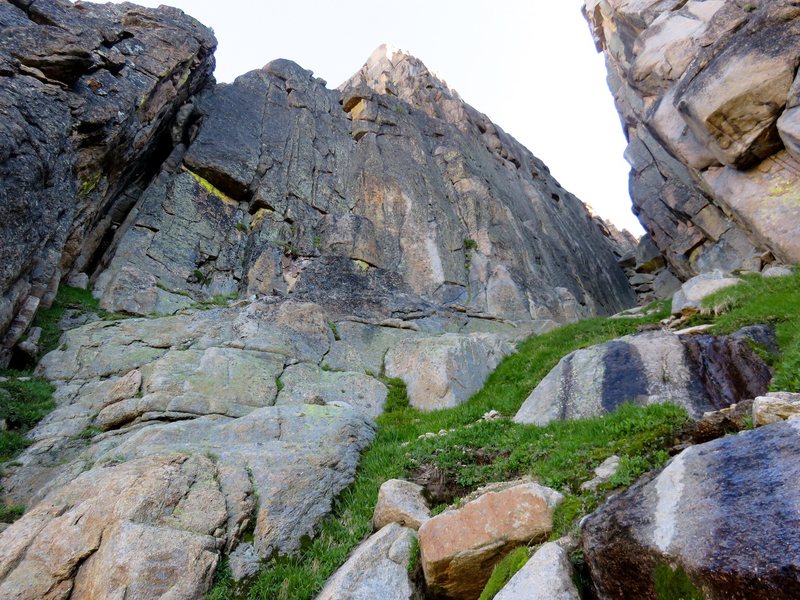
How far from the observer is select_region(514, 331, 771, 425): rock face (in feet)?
34.2

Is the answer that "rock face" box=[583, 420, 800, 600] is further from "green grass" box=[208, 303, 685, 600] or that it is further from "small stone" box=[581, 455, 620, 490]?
"small stone" box=[581, 455, 620, 490]

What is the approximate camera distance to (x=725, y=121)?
66.6ft

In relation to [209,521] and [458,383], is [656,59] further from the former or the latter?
[209,521]

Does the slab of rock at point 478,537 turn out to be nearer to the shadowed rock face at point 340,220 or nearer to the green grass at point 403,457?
the green grass at point 403,457

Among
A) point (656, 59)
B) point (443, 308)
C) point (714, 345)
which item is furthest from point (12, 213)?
point (656, 59)

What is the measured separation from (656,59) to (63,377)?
112ft

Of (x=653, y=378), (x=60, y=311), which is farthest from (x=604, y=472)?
(x=60, y=311)

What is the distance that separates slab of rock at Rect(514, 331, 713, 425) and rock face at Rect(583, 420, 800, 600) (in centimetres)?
593

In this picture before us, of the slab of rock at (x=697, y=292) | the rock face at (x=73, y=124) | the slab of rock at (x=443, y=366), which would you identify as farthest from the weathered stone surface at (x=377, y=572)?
the slab of rock at (x=697, y=292)

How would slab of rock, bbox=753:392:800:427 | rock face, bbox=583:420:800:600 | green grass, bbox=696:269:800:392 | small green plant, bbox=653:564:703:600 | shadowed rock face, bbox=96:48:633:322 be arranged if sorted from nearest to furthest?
1. rock face, bbox=583:420:800:600
2. small green plant, bbox=653:564:703:600
3. slab of rock, bbox=753:392:800:427
4. green grass, bbox=696:269:800:392
5. shadowed rock face, bbox=96:48:633:322

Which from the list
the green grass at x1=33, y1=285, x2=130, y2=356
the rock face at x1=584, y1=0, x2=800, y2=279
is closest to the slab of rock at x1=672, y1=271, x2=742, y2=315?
the rock face at x1=584, y1=0, x2=800, y2=279

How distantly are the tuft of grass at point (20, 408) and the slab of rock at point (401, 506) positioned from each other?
834cm

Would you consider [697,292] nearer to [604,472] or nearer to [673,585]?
[604,472]

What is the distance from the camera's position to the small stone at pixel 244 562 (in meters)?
6.94
